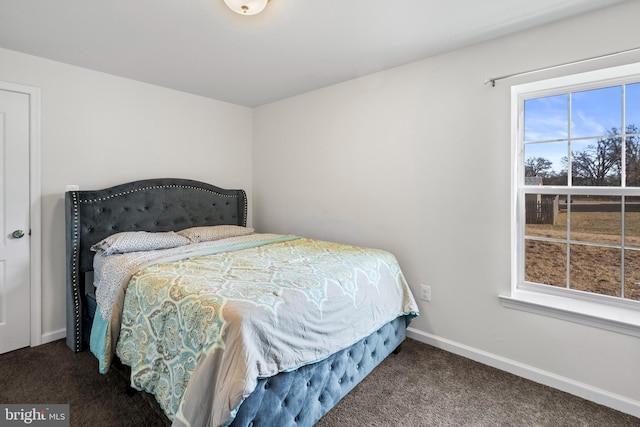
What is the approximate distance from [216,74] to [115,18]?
3.16 feet

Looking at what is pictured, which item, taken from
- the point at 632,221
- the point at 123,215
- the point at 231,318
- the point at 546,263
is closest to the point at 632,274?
the point at 632,221

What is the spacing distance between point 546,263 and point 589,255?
0.24m

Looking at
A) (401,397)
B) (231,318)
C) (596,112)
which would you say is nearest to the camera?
(231,318)

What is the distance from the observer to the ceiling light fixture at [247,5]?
5.42 feet

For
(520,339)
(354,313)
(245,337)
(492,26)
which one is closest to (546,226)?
(520,339)

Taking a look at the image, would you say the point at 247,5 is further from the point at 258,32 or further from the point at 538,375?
the point at 538,375

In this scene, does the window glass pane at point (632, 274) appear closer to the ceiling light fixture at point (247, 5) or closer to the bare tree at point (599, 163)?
the bare tree at point (599, 163)

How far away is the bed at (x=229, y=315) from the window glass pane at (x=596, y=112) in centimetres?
153

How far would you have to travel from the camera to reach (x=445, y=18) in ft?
6.43

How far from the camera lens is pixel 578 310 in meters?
1.96

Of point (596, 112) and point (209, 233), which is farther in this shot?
point (209, 233)

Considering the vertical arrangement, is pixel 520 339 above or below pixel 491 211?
below

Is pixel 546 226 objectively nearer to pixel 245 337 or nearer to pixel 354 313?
pixel 354 313

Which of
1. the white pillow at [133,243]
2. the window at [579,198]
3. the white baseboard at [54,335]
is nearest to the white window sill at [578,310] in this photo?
the window at [579,198]
